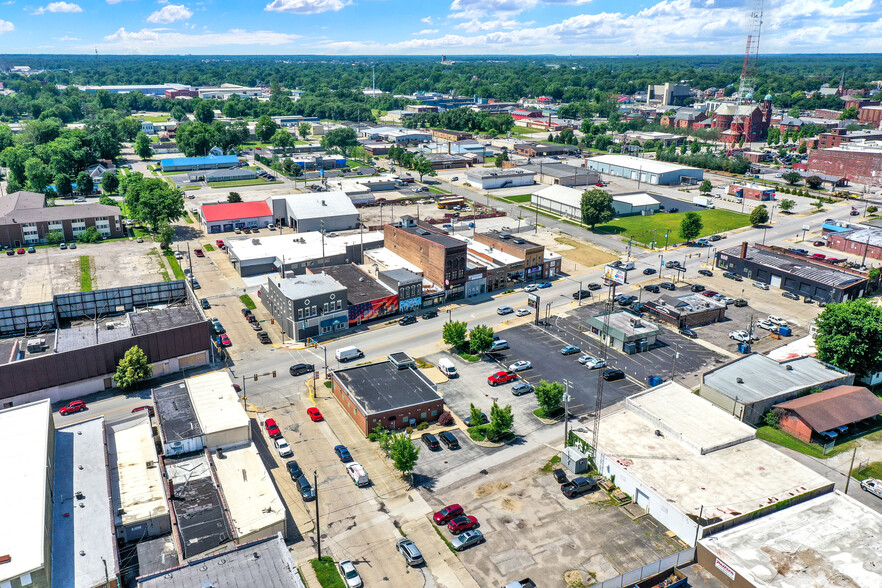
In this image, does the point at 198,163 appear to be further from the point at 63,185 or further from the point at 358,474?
the point at 358,474

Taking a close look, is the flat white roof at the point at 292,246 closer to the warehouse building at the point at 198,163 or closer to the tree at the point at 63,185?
the tree at the point at 63,185

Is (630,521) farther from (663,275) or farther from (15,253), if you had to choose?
(15,253)

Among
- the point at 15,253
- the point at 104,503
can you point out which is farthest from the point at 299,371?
the point at 15,253

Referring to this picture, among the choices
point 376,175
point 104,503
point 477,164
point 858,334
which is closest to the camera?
point 104,503

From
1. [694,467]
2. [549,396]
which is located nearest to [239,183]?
[549,396]

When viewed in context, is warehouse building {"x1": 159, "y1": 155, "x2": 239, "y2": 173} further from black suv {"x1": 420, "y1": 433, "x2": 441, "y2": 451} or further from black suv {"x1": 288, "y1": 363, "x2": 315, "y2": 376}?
black suv {"x1": 420, "y1": 433, "x2": 441, "y2": 451}
